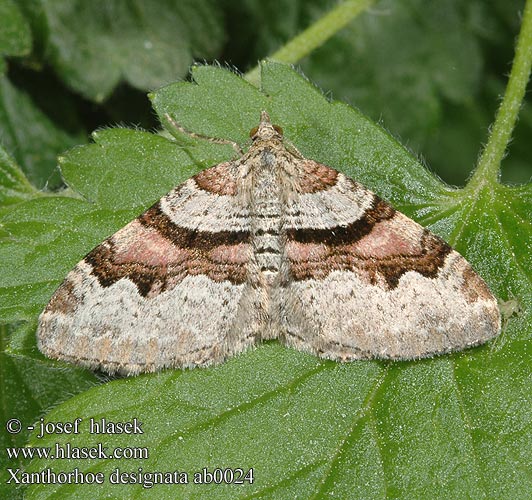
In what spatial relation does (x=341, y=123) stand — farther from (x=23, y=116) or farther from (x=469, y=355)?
(x=23, y=116)

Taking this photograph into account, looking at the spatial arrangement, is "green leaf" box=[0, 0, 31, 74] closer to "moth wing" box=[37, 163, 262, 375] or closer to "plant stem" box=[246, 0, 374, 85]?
"plant stem" box=[246, 0, 374, 85]

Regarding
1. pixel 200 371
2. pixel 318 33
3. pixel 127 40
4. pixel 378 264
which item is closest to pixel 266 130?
pixel 378 264

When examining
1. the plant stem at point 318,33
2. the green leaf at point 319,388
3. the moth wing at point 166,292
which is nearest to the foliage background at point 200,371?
the green leaf at point 319,388

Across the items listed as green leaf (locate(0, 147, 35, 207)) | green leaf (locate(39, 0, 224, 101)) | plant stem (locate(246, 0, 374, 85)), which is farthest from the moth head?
green leaf (locate(39, 0, 224, 101))

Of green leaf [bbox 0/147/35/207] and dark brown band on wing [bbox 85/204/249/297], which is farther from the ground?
green leaf [bbox 0/147/35/207]

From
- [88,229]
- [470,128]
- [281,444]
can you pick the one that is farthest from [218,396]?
[470,128]

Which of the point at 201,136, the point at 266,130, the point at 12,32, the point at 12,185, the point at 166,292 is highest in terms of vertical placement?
the point at 12,32

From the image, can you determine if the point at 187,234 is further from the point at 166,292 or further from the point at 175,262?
the point at 166,292
